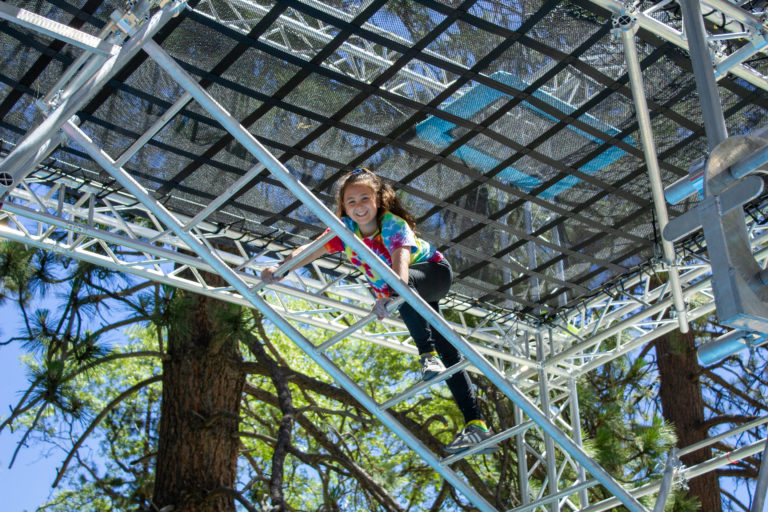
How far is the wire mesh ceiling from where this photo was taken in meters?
4.64

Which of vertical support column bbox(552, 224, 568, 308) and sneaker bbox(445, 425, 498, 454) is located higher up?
vertical support column bbox(552, 224, 568, 308)

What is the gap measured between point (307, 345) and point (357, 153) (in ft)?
5.77

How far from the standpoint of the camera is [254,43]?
4660 millimetres

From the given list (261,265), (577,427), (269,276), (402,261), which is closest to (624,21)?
(402,261)

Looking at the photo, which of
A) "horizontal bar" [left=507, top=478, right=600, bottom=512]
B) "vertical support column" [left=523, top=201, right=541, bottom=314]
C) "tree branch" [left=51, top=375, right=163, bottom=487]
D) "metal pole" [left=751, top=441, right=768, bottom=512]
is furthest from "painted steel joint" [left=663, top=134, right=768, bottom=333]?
"tree branch" [left=51, top=375, right=163, bottom=487]

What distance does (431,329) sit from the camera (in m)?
4.25

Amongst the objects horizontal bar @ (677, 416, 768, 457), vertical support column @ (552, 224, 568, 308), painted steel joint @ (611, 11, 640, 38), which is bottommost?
horizontal bar @ (677, 416, 768, 457)

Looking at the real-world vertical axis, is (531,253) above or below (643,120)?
above

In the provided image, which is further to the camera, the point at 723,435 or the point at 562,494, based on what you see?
the point at 723,435

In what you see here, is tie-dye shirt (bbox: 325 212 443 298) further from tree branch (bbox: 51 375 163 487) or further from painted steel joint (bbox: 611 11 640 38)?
tree branch (bbox: 51 375 163 487)

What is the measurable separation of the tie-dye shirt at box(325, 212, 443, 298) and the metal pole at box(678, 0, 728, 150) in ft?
4.28

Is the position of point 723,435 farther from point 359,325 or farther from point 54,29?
point 54,29

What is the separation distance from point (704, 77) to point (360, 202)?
4.94ft

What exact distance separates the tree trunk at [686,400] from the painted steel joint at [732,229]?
7.36 m
